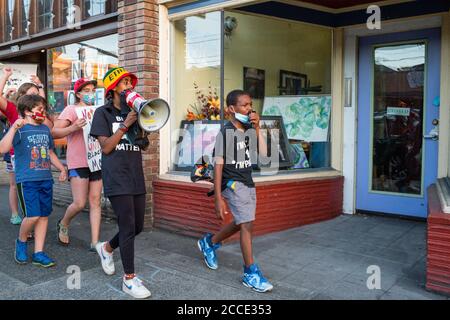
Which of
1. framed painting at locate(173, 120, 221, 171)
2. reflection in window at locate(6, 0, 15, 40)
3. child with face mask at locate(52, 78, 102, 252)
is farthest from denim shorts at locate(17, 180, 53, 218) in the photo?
reflection in window at locate(6, 0, 15, 40)

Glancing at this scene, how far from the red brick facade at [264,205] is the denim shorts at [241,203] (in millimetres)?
1241

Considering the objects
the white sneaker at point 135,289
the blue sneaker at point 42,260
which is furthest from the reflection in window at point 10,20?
the white sneaker at point 135,289

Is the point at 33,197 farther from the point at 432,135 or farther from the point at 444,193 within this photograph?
the point at 432,135

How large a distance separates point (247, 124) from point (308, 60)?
2.88 metres

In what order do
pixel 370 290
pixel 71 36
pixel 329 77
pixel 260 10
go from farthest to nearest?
1. pixel 71 36
2. pixel 329 77
3. pixel 260 10
4. pixel 370 290

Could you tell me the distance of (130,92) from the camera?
A: 3.55 meters

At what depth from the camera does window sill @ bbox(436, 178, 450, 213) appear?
3.67 metres

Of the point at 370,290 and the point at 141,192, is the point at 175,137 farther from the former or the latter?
the point at 370,290

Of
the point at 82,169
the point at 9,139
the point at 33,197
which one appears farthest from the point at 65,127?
the point at 33,197

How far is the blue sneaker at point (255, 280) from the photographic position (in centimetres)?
372

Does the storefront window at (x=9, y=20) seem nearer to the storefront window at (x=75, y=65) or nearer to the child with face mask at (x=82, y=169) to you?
the storefront window at (x=75, y=65)

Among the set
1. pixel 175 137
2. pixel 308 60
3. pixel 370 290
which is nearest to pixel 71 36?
pixel 175 137

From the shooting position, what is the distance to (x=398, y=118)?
19.3 ft

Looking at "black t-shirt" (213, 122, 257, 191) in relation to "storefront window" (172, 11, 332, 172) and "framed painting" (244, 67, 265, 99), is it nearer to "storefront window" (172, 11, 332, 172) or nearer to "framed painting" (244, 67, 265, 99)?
"storefront window" (172, 11, 332, 172)
